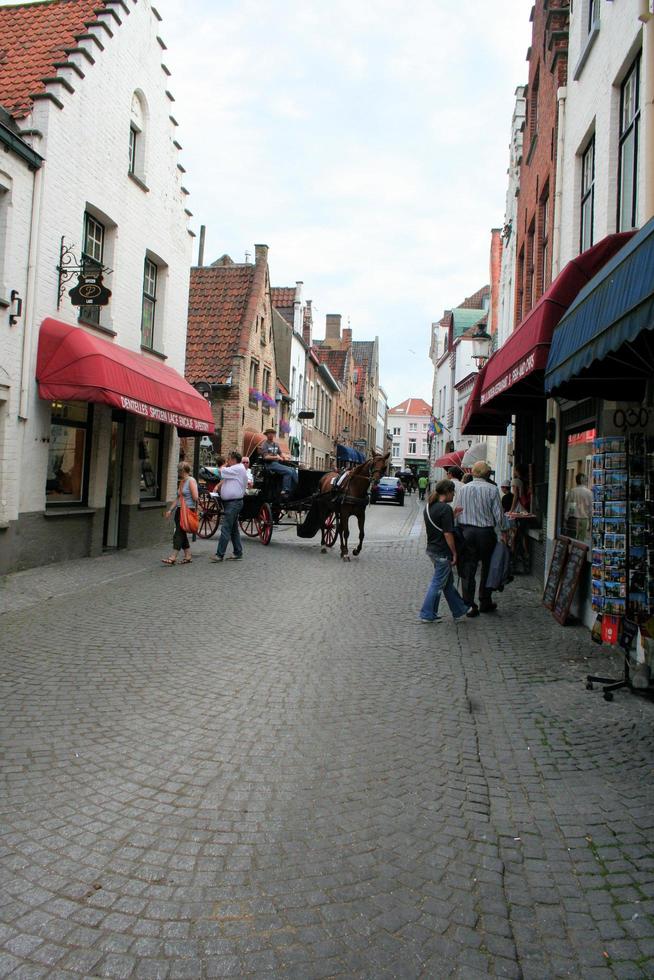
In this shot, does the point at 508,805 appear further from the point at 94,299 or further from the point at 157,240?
the point at 157,240

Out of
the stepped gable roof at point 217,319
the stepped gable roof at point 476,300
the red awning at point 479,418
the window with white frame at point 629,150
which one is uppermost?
the stepped gable roof at point 476,300

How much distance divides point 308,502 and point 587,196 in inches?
312

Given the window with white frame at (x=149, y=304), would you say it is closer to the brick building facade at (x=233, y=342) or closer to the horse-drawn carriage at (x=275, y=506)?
the horse-drawn carriage at (x=275, y=506)

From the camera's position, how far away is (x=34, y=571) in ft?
33.6

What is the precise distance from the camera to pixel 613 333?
4.40 metres

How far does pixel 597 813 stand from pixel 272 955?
74.7 inches

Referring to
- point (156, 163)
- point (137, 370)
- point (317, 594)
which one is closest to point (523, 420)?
point (317, 594)

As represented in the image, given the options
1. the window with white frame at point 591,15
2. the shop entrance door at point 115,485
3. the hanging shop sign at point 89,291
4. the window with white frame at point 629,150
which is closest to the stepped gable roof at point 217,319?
the shop entrance door at point 115,485

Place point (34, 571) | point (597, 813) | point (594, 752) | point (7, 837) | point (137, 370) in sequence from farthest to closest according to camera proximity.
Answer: point (137, 370) → point (34, 571) → point (594, 752) → point (597, 813) → point (7, 837)

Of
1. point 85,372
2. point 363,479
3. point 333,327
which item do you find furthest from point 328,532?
point 333,327

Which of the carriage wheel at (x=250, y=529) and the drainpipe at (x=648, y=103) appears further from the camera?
the carriage wheel at (x=250, y=529)

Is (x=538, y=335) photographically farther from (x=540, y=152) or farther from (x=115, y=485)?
(x=115, y=485)

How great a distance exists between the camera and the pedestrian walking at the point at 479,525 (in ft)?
28.2

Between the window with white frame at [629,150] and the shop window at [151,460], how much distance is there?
957 centimetres
